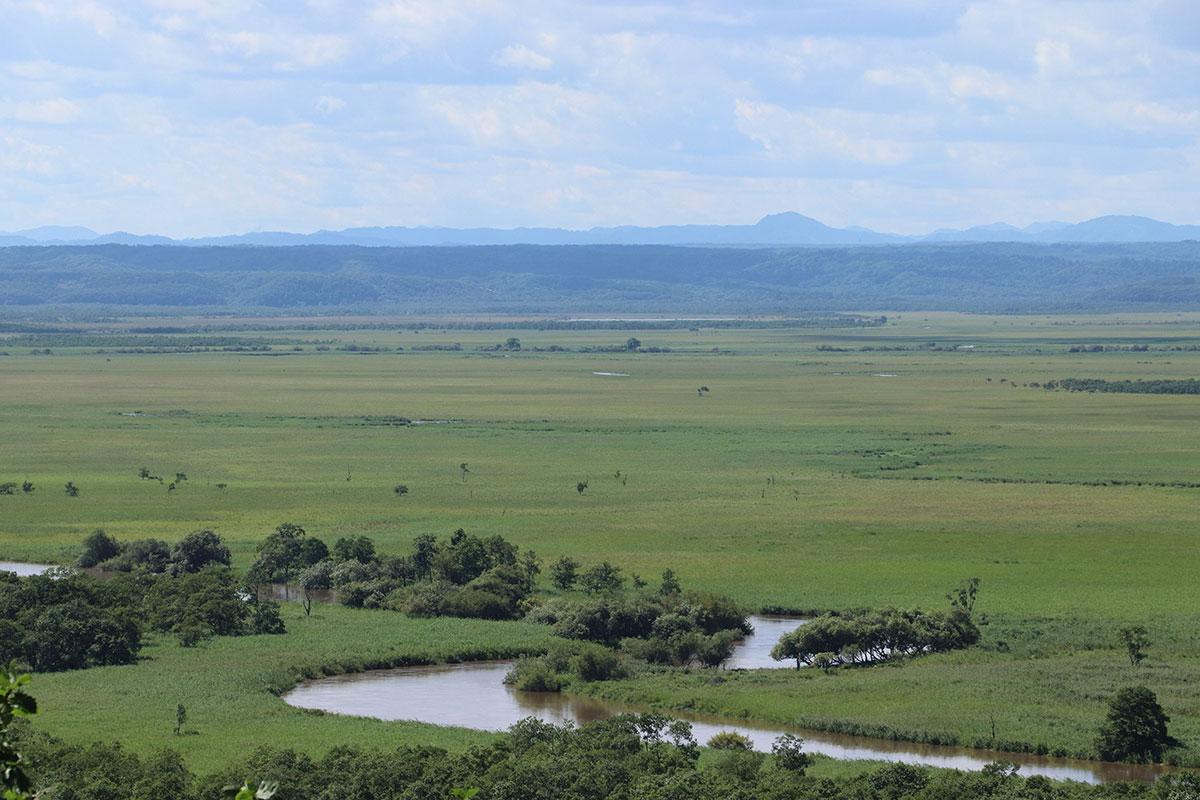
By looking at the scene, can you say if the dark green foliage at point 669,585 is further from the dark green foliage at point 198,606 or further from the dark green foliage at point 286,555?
the dark green foliage at point 198,606

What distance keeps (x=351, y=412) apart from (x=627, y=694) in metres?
80.2

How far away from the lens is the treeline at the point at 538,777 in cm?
2862

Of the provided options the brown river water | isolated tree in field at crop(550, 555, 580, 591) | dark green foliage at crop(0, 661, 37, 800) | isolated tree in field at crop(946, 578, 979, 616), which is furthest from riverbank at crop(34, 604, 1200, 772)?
dark green foliage at crop(0, 661, 37, 800)

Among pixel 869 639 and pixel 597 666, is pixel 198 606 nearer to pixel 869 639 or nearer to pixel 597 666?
pixel 597 666

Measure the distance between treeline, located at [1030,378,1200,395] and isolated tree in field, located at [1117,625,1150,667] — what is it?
298ft

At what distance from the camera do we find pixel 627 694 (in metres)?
40.7

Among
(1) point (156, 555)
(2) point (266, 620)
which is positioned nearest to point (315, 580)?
(2) point (266, 620)

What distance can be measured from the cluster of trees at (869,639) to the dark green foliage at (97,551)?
29.4m

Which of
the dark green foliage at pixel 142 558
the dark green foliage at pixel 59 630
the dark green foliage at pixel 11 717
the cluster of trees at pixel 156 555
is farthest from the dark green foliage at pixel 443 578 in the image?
the dark green foliage at pixel 11 717

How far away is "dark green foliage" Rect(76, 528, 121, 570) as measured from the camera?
59.0 m

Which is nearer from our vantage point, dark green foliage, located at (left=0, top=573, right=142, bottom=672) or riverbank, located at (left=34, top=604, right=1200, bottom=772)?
riverbank, located at (left=34, top=604, right=1200, bottom=772)

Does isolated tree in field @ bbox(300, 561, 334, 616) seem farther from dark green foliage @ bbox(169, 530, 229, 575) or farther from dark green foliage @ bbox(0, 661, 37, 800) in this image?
dark green foliage @ bbox(0, 661, 37, 800)

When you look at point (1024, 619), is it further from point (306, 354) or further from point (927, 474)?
point (306, 354)

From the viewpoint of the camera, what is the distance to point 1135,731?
33.8 m
